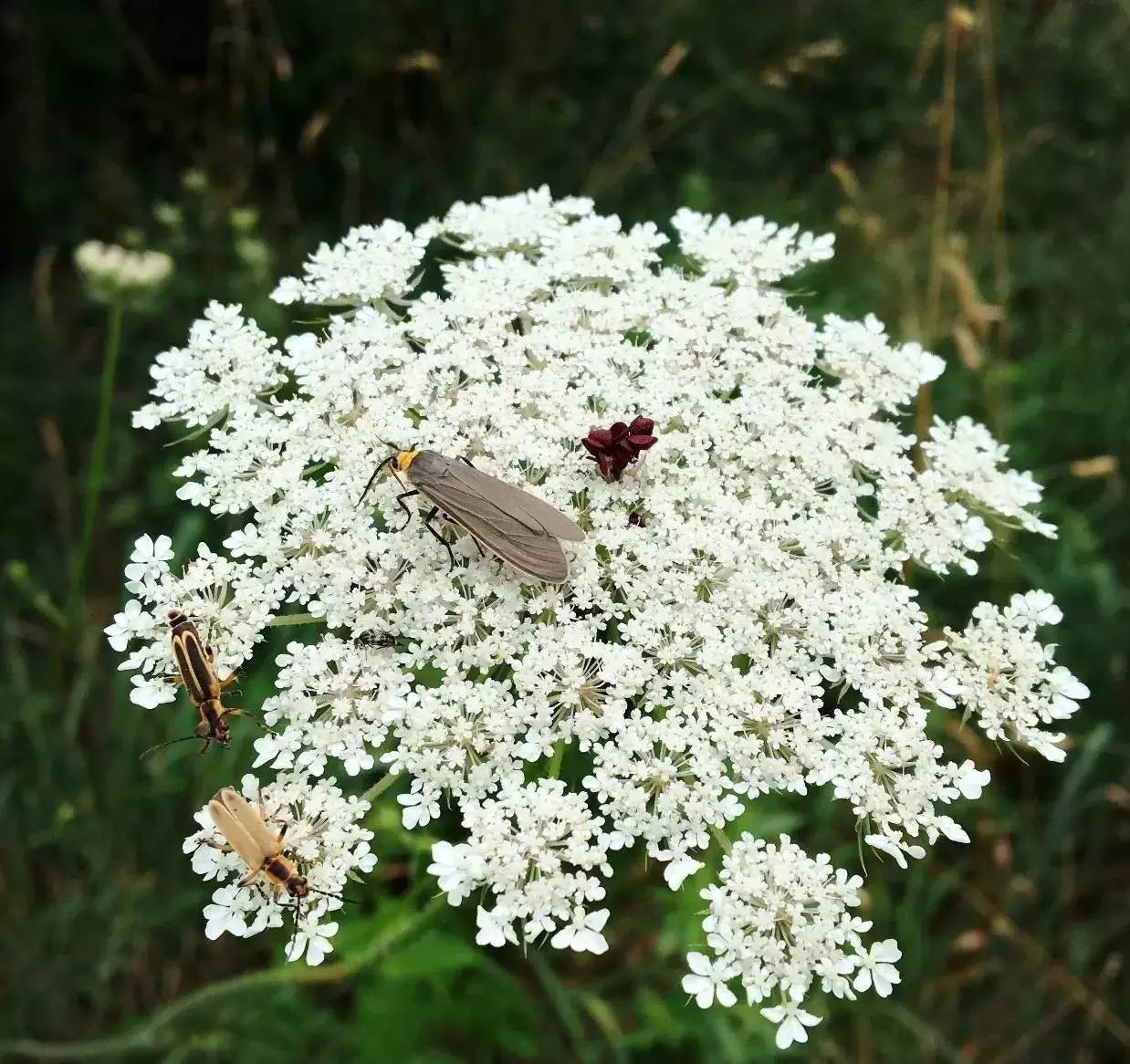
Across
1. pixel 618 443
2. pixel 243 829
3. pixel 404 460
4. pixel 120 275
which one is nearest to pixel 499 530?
pixel 404 460

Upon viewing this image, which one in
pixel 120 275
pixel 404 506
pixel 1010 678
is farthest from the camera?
pixel 120 275

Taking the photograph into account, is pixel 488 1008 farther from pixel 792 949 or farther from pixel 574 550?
pixel 574 550

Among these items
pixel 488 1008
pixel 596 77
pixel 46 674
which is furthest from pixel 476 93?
pixel 488 1008

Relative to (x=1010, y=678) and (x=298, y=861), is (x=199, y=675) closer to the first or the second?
(x=298, y=861)

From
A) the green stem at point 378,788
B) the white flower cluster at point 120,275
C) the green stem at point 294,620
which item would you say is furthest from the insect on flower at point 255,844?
the white flower cluster at point 120,275

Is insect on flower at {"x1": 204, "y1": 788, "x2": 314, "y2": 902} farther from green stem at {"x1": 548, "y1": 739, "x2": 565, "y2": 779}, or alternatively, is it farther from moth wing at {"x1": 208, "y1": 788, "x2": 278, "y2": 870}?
green stem at {"x1": 548, "y1": 739, "x2": 565, "y2": 779}

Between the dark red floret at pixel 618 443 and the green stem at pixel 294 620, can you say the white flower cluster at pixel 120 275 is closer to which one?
the green stem at pixel 294 620

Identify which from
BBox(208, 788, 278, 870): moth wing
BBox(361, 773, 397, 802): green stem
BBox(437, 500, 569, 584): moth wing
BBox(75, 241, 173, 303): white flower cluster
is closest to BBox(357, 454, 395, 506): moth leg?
BBox(437, 500, 569, 584): moth wing
